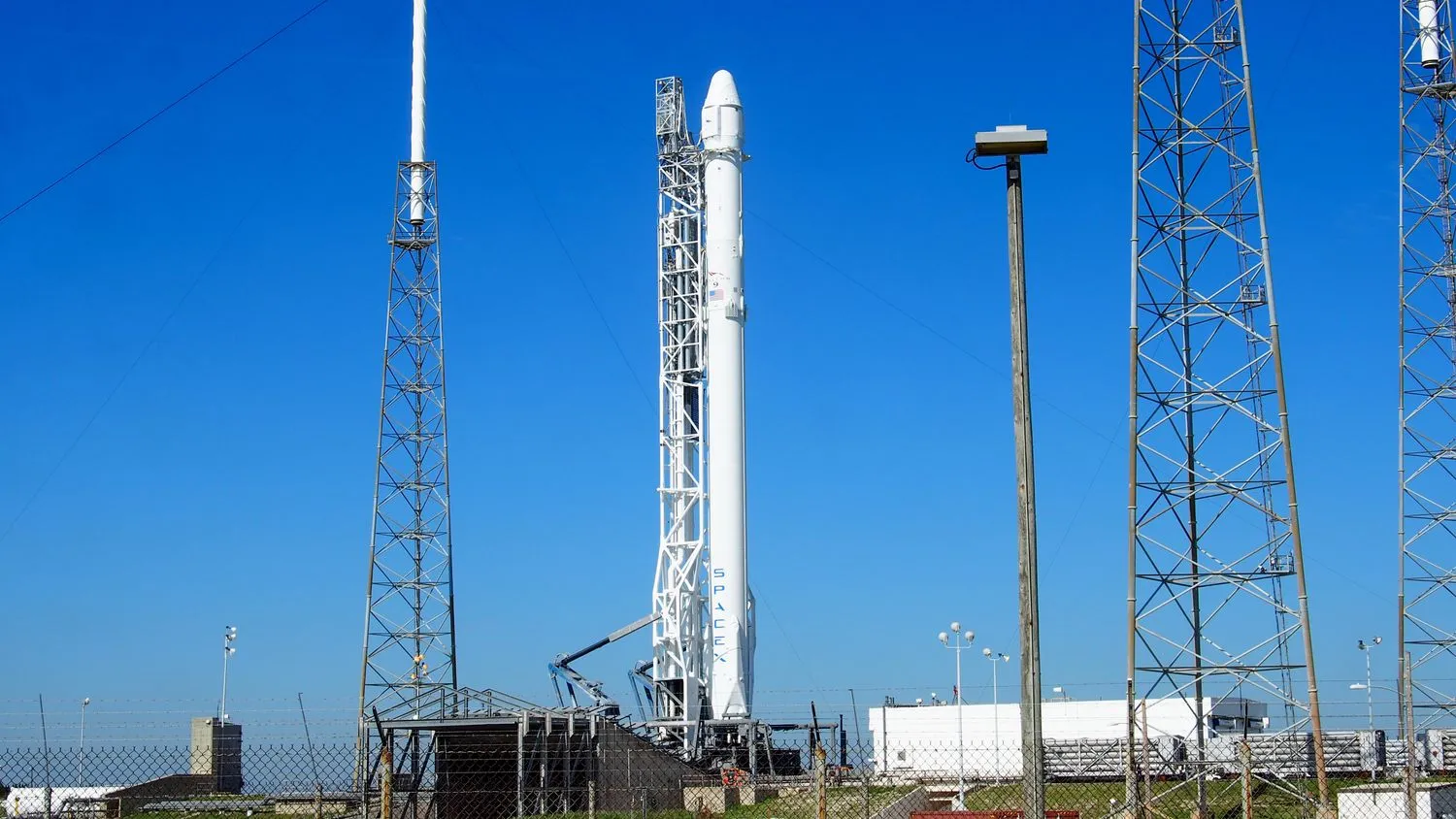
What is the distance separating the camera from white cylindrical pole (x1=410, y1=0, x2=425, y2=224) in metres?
50.1

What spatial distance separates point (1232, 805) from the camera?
1308 inches

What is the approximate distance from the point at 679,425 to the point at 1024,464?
34825 mm

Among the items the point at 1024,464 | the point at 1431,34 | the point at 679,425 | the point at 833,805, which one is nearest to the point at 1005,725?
the point at 679,425

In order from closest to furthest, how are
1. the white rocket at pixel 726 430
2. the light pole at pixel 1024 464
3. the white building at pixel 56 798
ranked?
the light pole at pixel 1024 464, the white building at pixel 56 798, the white rocket at pixel 726 430

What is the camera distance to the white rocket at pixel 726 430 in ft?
157

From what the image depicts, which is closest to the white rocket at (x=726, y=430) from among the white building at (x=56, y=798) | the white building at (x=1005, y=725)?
the white building at (x=1005, y=725)

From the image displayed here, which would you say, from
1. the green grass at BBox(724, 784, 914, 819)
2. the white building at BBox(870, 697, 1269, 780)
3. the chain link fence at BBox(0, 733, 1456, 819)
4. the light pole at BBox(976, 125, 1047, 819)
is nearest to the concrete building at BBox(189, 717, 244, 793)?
the chain link fence at BBox(0, 733, 1456, 819)

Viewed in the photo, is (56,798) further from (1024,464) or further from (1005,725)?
(1005,725)

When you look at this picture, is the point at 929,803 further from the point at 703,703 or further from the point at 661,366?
the point at 661,366

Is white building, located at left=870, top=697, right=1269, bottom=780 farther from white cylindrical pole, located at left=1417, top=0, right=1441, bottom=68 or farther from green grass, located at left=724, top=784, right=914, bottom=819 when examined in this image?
white cylindrical pole, located at left=1417, top=0, right=1441, bottom=68

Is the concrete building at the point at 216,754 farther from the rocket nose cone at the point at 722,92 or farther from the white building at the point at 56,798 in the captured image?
the rocket nose cone at the point at 722,92

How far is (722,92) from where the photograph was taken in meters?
52.0

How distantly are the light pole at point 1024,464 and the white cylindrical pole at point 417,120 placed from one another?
116 feet

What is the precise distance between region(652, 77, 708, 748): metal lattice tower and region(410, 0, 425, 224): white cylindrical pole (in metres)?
7.44
